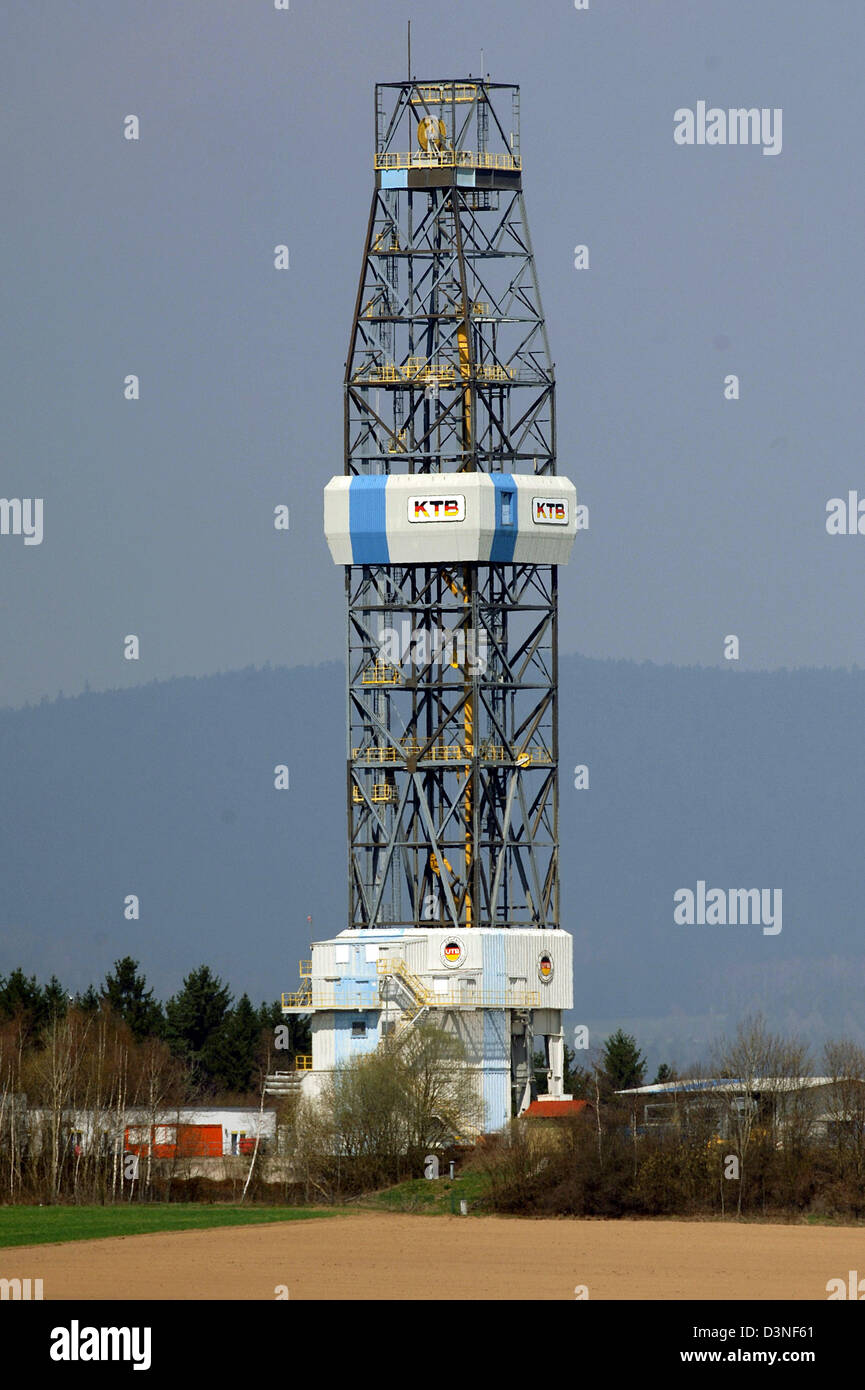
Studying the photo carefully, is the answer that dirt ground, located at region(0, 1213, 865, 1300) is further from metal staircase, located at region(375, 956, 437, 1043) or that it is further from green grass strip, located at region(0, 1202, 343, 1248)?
metal staircase, located at region(375, 956, 437, 1043)

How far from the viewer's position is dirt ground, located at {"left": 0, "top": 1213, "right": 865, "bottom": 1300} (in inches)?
3051

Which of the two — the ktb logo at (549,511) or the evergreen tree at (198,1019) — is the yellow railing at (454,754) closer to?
the ktb logo at (549,511)

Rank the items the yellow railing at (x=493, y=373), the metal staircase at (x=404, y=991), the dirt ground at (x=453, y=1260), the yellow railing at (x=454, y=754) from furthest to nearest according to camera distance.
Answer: the yellow railing at (x=493, y=373)
the yellow railing at (x=454, y=754)
the metal staircase at (x=404, y=991)
the dirt ground at (x=453, y=1260)

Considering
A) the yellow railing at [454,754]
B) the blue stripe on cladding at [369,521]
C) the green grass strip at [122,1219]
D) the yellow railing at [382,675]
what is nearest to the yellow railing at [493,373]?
the blue stripe on cladding at [369,521]

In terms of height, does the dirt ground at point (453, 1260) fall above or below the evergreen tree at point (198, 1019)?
below

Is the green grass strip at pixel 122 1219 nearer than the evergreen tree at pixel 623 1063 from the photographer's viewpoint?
Yes

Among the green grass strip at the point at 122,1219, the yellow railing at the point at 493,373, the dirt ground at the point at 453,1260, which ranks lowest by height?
the dirt ground at the point at 453,1260

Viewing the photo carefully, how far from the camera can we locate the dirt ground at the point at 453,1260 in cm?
7750

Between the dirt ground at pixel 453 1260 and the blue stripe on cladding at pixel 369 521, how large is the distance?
29.5 metres

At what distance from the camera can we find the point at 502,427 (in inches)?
5034

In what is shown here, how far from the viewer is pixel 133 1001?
534 feet

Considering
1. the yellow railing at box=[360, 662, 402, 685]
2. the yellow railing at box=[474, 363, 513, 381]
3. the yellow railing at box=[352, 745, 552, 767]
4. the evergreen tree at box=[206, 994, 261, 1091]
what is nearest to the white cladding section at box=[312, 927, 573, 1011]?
the yellow railing at box=[352, 745, 552, 767]

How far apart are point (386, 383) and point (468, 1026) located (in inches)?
981
